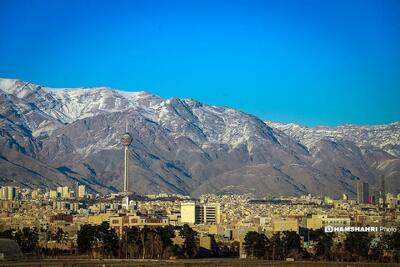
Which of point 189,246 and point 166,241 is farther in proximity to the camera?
point 189,246

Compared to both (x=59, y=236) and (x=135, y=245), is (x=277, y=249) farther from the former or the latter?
(x=59, y=236)

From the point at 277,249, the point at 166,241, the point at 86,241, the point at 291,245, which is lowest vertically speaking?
the point at 277,249

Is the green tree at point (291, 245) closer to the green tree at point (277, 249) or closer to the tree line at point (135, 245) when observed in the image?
the green tree at point (277, 249)

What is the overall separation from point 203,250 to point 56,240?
29.7 metres

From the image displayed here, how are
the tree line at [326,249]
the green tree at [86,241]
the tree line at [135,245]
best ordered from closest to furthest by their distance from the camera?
the tree line at [326,249], the tree line at [135,245], the green tree at [86,241]

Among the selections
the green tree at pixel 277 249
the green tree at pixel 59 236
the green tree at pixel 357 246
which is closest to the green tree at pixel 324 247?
the green tree at pixel 357 246

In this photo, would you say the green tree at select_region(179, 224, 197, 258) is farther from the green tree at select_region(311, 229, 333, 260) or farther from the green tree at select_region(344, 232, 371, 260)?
the green tree at select_region(344, 232, 371, 260)

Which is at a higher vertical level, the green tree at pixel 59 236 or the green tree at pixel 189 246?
the green tree at pixel 59 236

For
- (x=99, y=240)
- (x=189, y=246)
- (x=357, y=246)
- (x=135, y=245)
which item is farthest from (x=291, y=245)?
(x=99, y=240)

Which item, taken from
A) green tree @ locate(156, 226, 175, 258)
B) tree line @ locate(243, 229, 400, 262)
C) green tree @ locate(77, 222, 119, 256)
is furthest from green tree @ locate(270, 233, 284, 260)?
green tree @ locate(77, 222, 119, 256)

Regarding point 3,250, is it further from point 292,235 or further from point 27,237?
point 292,235

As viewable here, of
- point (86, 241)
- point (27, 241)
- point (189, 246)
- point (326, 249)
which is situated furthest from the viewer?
point (27, 241)

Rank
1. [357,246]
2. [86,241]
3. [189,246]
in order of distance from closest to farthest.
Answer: [357,246] < [86,241] < [189,246]

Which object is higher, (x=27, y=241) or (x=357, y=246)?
(x=27, y=241)
